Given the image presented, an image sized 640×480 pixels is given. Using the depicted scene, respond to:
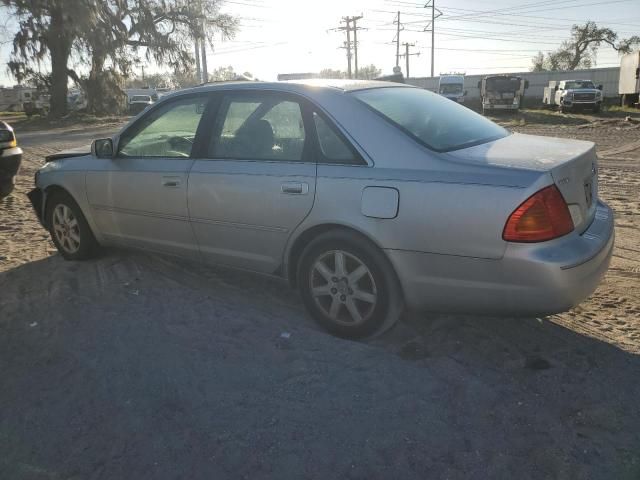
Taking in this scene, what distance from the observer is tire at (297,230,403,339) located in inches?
124

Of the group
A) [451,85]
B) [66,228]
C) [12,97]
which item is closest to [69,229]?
[66,228]

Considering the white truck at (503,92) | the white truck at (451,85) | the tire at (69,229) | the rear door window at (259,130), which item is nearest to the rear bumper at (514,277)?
the rear door window at (259,130)

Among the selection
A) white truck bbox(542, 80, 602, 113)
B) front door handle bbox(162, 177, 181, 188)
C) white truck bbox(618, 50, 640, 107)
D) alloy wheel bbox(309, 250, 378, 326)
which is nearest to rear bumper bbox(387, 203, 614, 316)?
alloy wheel bbox(309, 250, 378, 326)

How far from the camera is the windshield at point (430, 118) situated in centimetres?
326

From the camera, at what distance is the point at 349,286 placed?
10.8 feet

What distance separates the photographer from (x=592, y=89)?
100.0ft

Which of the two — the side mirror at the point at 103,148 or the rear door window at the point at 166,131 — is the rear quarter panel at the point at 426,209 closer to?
the rear door window at the point at 166,131

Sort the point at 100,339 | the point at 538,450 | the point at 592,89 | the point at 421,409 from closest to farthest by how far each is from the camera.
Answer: the point at 538,450
the point at 421,409
the point at 100,339
the point at 592,89

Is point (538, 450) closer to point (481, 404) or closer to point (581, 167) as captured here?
point (481, 404)

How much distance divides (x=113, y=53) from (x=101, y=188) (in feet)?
98.9

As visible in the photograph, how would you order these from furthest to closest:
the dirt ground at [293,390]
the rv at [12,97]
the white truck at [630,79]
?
1. the rv at [12,97]
2. the white truck at [630,79]
3. the dirt ground at [293,390]

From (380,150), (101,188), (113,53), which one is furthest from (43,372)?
(113,53)

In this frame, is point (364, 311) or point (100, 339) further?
point (100, 339)

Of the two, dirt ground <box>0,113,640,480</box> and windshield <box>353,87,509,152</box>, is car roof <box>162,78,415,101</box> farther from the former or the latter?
dirt ground <box>0,113,640,480</box>
